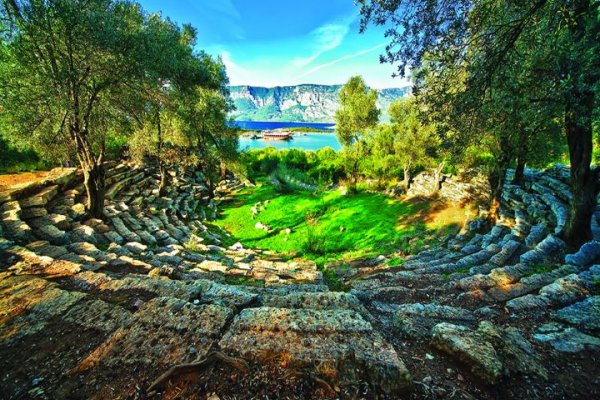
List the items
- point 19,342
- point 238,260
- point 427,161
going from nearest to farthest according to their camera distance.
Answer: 1. point 19,342
2. point 238,260
3. point 427,161

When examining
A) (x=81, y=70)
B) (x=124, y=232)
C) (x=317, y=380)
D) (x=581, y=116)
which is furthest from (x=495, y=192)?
(x=81, y=70)

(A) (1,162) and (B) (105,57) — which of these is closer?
(B) (105,57)

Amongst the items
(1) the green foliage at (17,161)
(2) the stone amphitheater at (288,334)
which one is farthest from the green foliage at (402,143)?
(1) the green foliage at (17,161)

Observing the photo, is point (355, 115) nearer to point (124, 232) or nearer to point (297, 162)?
point (124, 232)

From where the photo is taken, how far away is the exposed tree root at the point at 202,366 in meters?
2.66

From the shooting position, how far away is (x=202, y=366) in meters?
2.85

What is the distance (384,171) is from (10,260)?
96.1ft

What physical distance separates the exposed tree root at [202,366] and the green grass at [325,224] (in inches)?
403

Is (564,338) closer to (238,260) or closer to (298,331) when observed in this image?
(298,331)

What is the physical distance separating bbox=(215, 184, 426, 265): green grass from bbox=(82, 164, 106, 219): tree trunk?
851 cm

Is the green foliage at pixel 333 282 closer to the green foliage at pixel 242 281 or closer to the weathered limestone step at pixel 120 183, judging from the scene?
the green foliage at pixel 242 281

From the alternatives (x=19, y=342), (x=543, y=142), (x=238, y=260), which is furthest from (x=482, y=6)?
(x=238, y=260)

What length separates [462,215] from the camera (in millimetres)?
17062

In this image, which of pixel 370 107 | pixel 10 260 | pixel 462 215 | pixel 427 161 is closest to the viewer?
pixel 10 260
